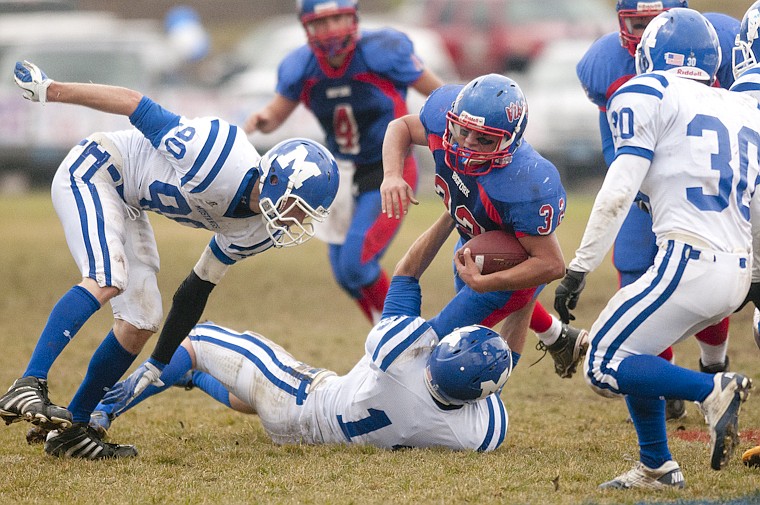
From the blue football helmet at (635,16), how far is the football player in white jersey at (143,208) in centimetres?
152

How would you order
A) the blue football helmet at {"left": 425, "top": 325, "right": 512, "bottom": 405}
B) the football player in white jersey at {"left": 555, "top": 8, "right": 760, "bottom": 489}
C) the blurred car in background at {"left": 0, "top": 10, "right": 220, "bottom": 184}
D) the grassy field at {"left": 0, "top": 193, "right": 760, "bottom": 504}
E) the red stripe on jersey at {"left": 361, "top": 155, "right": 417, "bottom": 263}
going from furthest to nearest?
the blurred car in background at {"left": 0, "top": 10, "right": 220, "bottom": 184}, the red stripe on jersey at {"left": 361, "top": 155, "right": 417, "bottom": 263}, the blue football helmet at {"left": 425, "top": 325, "right": 512, "bottom": 405}, the grassy field at {"left": 0, "top": 193, "right": 760, "bottom": 504}, the football player in white jersey at {"left": 555, "top": 8, "right": 760, "bottom": 489}

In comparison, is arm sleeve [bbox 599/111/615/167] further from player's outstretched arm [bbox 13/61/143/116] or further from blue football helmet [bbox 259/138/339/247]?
player's outstretched arm [bbox 13/61/143/116]

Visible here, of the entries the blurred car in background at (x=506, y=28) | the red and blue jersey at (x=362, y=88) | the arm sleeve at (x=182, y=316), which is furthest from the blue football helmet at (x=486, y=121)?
the blurred car in background at (x=506, y=28)

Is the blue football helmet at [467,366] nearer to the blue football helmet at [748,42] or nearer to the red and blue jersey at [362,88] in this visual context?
the blue football helmet at [748,42]

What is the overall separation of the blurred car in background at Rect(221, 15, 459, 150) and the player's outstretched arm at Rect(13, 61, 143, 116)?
8.92 m

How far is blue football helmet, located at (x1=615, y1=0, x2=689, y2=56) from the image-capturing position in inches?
195

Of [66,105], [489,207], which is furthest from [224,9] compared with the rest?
[489,207]

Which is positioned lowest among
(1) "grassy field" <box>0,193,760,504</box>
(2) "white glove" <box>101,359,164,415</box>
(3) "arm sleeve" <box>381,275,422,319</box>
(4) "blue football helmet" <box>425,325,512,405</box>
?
(1) "grassy field" <box>0,193,760,504</box>

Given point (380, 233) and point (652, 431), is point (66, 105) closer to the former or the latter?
point (380, 233)

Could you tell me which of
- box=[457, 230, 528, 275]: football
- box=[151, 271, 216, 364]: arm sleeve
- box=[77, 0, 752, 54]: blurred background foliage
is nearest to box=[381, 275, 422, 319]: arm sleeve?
box=[457, 230, 528, 275]: football

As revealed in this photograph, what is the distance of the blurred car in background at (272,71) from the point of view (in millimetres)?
14617

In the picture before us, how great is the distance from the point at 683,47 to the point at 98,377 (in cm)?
249

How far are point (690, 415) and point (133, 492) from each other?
104 inches

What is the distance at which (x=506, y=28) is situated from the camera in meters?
19.1
